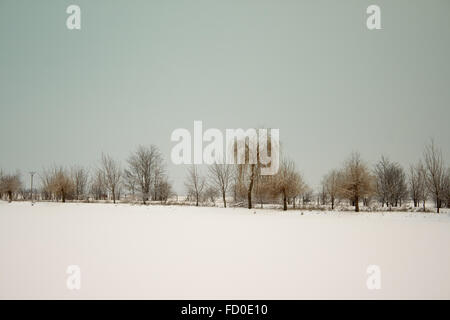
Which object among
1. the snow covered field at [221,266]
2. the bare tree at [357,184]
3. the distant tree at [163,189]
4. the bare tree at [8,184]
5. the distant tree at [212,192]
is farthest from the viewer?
the bare tree at [8,184]

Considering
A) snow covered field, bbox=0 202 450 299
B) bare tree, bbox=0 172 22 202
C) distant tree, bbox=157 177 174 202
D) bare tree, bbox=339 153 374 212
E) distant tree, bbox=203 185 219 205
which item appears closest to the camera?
snow covered field, bbox=0 202 450 299

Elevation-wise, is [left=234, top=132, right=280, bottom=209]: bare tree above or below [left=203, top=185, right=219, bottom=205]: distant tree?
above

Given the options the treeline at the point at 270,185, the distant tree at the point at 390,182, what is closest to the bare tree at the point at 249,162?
the treeline at the point at 270,185

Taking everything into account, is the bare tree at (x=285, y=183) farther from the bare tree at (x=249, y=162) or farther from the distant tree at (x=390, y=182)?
the distant tree at (x=390, y=182)

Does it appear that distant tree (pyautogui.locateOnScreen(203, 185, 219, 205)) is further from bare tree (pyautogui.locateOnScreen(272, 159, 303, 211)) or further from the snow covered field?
the snow covered field

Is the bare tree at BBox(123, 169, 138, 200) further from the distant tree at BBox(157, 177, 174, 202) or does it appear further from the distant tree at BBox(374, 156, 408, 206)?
the distant tree at BBox(374, 156, 408, 206)

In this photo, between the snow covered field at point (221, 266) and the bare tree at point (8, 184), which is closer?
the snow covered field at point (221, 266)

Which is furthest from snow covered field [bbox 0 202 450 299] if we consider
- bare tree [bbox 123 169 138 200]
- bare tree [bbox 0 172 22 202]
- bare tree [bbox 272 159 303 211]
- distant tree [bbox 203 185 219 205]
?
bare tree [bbox 0 172 22 202]

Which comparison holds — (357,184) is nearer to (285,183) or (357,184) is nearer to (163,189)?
(285,183)

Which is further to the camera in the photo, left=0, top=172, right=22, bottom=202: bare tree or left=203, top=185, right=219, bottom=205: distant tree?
left=0, top=172, right=22, bottom=202: bare tree

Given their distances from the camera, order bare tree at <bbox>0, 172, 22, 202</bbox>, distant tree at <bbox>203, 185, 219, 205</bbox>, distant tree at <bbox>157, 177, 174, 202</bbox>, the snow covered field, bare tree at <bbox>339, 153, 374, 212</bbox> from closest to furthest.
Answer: the snow covered field
bare tree at <bbox>339, 153, 374, 212</bbox>
distant tree at <bbox>203, 185, 219, 205</bbox>
distant tree at <bbox>157, 177, 174, 202</bbox>
bare tree at <bbox>0, 172, 22, 202</bbox>
